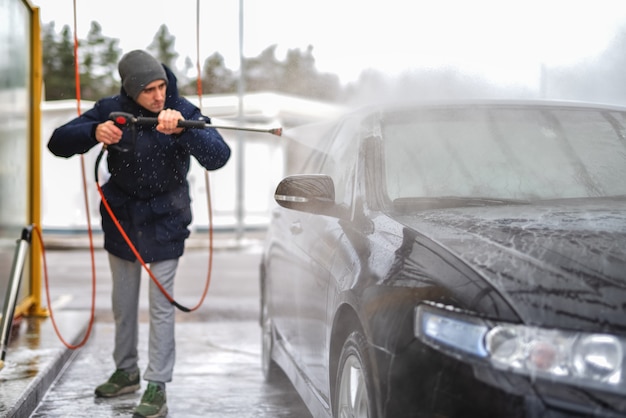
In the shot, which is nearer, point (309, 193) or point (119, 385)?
point (309, 193)

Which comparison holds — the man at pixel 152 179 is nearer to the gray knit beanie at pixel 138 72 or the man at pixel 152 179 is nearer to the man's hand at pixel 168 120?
the gray knit beanie at pixel 138 72

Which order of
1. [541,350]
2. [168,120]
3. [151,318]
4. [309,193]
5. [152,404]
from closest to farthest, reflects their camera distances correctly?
[541,350] < [309,193] < [168,120] < [152,404] < [151,318]

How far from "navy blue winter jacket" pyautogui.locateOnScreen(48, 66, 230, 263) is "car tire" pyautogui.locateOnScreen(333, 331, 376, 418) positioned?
1723mm

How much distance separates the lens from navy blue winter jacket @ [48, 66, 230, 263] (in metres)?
4.98

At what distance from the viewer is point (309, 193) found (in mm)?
3938

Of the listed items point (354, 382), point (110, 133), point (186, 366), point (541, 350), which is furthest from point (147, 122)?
point (541, 350)

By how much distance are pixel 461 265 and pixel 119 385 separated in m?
3.23

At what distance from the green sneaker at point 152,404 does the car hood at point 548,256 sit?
2124 millimetres

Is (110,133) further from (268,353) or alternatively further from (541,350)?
(541,350)

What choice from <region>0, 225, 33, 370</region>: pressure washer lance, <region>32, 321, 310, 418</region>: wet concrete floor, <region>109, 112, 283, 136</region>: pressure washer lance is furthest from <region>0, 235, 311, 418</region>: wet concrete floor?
<region>109, 112, 283, 136</region>: pressure washer lance

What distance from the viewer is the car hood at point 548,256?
2570mm

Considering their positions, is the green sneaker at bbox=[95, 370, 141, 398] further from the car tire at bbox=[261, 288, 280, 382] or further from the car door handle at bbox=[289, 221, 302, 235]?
the car door handle at bbox=[289, 221, 302, 235]

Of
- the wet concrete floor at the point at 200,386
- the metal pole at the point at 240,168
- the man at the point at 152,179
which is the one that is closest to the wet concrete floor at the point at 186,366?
the wet concrete floor at the point at 200,386

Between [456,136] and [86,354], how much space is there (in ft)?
12.8
